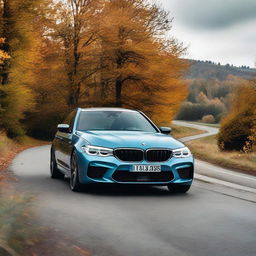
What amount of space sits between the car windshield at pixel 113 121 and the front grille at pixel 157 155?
1.45 metres

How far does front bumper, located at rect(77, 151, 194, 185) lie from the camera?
9.80 m

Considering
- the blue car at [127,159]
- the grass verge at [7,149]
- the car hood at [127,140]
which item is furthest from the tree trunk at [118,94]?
the car hood at [127,140]

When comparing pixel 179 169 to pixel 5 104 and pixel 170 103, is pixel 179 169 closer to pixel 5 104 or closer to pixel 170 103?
pixel 5 104

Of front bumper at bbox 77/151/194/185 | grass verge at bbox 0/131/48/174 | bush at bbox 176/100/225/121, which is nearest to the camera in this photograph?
front bumper at bbox 77/151/194/185

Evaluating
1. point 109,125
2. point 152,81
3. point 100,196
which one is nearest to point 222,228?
point 100,196

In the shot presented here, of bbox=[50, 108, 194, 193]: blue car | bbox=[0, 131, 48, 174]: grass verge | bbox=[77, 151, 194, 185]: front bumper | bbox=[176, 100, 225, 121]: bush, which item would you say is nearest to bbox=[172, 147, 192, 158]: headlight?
bbox=[50, 108, 194, 193]: blue car

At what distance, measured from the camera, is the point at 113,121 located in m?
11.5

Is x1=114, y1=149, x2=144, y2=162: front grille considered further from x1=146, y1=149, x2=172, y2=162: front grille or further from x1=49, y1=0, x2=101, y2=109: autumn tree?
x1=49, y1=0, x2=101, y2=109: autumn tree

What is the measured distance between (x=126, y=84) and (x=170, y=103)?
3.90 metres

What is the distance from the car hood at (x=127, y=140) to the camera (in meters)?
9.96

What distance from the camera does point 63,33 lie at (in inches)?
1747

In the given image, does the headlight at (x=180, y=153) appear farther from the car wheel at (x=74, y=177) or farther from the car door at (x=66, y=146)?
the car door at (x=66, y=146)

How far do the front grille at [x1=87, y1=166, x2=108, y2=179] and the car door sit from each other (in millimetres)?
1075

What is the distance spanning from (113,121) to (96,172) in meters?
1.88
